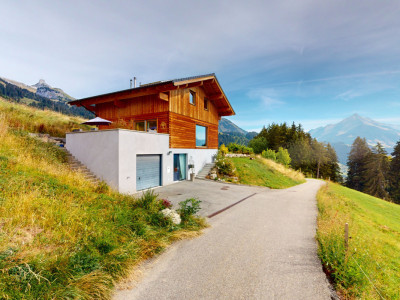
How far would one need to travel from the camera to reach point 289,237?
627 cm

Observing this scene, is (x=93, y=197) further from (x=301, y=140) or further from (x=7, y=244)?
(x=301, y=140)

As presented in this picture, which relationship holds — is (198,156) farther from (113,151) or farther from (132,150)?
(113,151)

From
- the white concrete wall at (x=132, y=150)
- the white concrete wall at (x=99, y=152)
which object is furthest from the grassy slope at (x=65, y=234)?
the white concrete wall at (x=132, y=150)

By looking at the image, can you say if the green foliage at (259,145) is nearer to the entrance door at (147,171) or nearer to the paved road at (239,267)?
the entrance door at (147,171)

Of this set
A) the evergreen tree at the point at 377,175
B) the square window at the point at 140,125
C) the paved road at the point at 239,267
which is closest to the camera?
the paved road at the point at 239,267

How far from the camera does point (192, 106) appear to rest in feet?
57.3

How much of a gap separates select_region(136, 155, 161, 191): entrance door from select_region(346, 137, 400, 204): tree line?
5552 cm

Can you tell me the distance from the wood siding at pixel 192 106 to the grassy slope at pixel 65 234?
945 centimetres

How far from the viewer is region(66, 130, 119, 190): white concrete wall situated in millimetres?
10469

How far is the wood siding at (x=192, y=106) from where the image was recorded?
49.5 ft

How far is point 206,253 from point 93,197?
463 cm

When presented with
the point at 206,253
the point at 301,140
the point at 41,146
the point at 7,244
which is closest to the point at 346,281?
the point at 206,253

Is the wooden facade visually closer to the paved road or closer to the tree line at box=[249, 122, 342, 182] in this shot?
the paved road

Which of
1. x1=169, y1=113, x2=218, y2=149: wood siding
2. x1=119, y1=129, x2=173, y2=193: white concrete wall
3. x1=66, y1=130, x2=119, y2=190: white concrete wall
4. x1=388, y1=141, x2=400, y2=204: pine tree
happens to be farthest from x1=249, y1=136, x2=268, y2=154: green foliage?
x1=66, y1=130, x2=119, y2=190: white concrete wall
